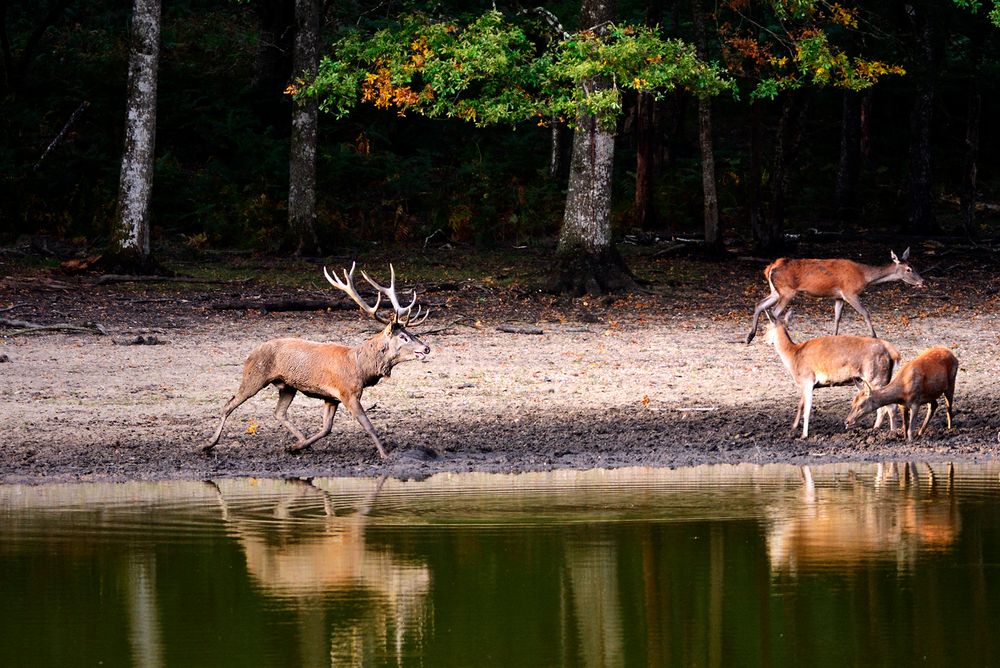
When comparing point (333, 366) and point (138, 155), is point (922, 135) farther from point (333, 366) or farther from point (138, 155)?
point (333, 366)

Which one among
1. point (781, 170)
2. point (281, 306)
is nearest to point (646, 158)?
point (781, 170)

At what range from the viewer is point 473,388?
15953 millimetres

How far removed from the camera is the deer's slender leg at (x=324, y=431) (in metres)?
13.2

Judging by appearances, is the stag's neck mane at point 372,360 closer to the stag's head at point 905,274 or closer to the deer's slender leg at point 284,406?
the deer's slender leg at point 284,406

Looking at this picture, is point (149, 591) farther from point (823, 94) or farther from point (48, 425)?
point (823, 94)

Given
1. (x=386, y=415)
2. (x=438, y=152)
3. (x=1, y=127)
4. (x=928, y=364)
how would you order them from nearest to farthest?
(x=928, y=364), (x=386, y=415), (x=1, y=127), (x=438, y=152)

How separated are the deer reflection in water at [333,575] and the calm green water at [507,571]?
2cm

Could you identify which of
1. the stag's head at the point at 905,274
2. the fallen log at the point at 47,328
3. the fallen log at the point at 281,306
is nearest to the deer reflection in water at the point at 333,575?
the fallen log at the point at 47,328

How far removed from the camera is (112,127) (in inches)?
1326

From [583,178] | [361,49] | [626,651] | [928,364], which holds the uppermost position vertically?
[361,49]

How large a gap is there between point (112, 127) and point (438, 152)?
739cm

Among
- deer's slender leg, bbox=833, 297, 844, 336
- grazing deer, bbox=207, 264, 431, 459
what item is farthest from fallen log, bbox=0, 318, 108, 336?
deer's slender leg, bbox=833, 297, 844, 336

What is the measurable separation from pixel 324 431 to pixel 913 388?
516 centimetres

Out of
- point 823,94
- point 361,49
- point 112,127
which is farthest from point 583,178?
point 823,94
